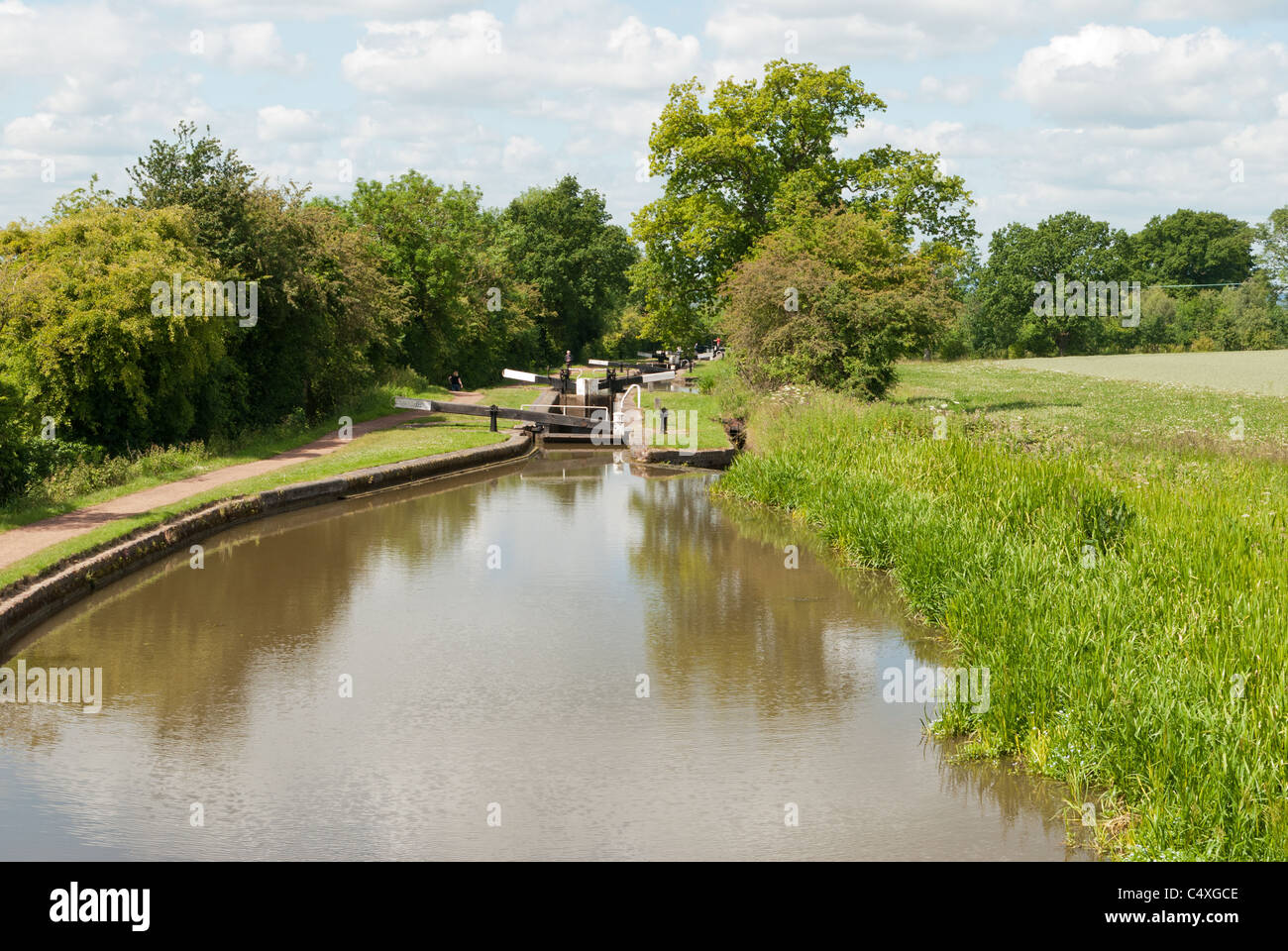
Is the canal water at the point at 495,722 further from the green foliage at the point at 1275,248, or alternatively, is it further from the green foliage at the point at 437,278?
the green foliage at the point at 1275,248

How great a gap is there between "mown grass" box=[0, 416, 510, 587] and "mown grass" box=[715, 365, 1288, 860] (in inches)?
297

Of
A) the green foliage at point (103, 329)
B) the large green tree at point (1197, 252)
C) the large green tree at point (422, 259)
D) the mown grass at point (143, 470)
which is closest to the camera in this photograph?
the mown grass at point (143, 470)

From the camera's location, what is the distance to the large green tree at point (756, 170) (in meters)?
42.2

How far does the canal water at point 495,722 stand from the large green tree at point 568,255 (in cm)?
4891

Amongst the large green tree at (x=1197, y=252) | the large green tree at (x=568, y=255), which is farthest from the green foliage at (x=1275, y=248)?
the large green tree at (x=568, y=255)

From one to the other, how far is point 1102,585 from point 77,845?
842cm

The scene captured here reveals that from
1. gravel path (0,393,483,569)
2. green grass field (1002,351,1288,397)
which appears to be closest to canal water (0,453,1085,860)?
gravel path (0,393,483,569)

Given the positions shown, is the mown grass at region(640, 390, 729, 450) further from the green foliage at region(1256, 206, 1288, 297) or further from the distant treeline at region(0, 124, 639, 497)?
the green foliage at region(1256, 206, 1288, 297)

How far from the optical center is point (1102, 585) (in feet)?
34.7

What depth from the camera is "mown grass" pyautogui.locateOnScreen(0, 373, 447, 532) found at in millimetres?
16766

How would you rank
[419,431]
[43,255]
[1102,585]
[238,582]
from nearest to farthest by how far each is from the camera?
[1102,585]
[238,582]
[43,255]
[419,431]

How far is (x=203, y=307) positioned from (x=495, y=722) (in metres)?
15.3
